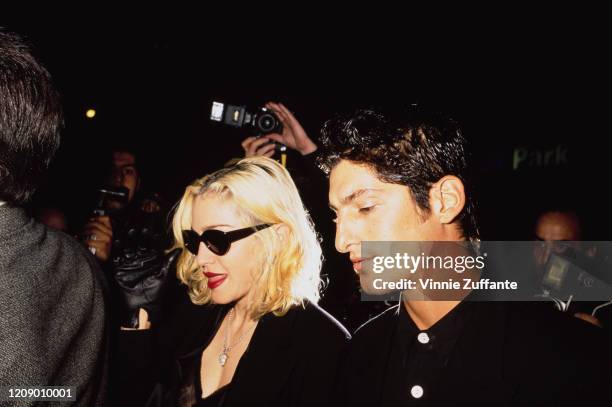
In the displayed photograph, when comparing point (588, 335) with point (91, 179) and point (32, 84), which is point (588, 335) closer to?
point (32, 84)

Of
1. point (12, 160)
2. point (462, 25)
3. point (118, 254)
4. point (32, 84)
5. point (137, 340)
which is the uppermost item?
point (462, 25)

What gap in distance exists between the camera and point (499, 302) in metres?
1.70

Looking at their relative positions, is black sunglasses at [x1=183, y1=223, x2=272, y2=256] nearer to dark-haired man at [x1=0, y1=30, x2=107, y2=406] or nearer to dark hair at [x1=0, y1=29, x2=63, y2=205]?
dark-haired man at [x1=0, y1=30, x2=107, y2=406]

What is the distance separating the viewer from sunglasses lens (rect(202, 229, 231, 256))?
8.61ft

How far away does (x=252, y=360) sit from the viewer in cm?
234

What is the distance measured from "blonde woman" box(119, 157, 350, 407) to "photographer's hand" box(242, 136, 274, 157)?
25.6 inches

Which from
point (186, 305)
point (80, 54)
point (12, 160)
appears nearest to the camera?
point (12, 160)

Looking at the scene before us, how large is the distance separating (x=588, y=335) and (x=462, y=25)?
5.16m

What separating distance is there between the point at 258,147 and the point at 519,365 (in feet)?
8.61

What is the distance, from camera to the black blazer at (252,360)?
7.27ft

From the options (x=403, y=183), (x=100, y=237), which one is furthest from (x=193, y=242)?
(x=403, y=183)

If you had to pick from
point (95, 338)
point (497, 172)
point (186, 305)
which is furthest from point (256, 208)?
point (497, 172)

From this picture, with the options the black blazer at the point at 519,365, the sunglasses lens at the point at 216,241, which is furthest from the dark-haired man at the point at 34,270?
the sunglasses lens at the point at 216,241

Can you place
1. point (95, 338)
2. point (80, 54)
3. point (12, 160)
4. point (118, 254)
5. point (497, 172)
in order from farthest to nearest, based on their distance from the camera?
point (497, 172)
point (80, 54)
point (118, 254)
point (95, 338)
point (12, 160)
